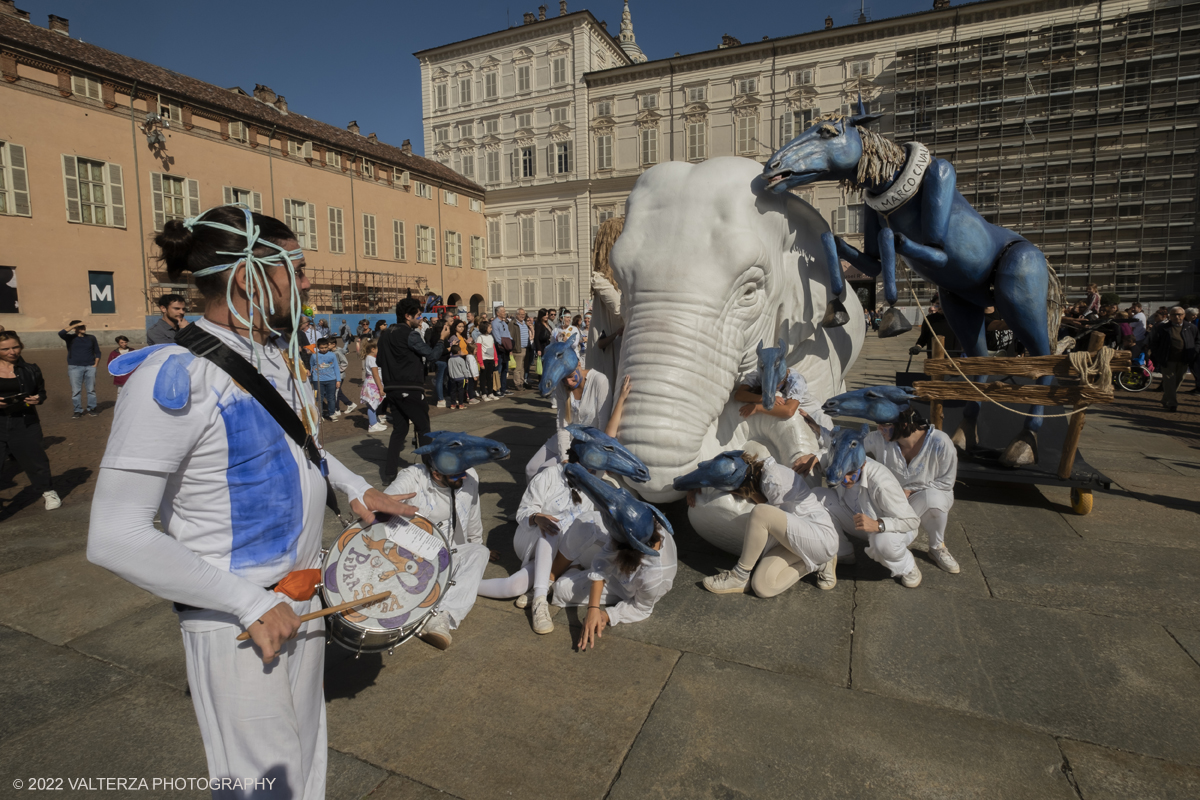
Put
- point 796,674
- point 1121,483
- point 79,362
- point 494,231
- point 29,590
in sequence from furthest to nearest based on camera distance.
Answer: point 494,231
point 79,362
point 1121,483
point 29,590
point 796,674

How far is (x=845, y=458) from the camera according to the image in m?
3.23

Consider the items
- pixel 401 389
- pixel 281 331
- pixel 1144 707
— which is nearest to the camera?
pixel 281 331

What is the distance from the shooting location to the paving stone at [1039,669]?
7.38 feet

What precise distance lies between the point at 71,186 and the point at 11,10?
6.49 m

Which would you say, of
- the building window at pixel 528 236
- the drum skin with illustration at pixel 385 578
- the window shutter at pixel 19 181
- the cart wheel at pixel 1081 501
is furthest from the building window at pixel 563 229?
the drum skin with illustration at pixel 385 578

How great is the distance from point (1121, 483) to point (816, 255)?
3415 millimetres

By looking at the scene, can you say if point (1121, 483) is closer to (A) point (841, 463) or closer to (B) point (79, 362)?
(A) point (841, 463)

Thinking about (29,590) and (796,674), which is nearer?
(796,674)

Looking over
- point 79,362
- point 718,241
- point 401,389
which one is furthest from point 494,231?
point 718,241

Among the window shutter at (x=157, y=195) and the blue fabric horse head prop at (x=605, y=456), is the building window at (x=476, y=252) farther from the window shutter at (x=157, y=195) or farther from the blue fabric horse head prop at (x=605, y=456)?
the blue fabric horse head prop at (x=605, y=456)

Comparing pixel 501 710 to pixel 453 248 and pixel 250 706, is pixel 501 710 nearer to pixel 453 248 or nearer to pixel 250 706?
pixel 250 706

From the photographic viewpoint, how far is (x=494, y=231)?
39.5m

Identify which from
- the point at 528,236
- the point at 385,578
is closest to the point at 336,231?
the point at 528,236

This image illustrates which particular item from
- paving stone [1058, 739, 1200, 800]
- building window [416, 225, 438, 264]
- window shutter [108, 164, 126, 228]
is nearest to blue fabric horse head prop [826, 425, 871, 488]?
paving stone [1058, 739, 1200, 800]
